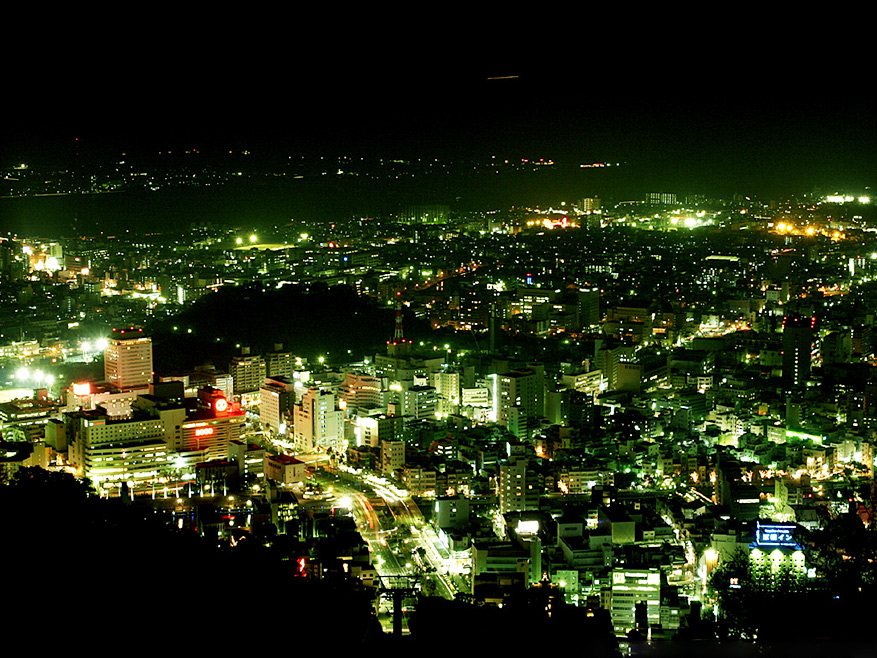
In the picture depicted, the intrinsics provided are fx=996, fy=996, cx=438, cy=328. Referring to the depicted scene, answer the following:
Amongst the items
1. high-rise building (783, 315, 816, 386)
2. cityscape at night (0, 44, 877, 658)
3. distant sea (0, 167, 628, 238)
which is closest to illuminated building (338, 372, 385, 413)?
cityscape at night (0, 44, 877, 658)

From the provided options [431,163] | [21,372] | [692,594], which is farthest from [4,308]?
[692,594]

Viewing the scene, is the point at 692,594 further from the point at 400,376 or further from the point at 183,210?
the point at 183,210

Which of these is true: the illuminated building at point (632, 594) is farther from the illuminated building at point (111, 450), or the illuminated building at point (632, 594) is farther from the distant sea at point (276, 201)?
the distant sea at point (276, 201)

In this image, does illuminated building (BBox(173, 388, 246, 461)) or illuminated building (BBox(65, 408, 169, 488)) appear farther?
illuminated building (BBox(173, 388, 246, 461))

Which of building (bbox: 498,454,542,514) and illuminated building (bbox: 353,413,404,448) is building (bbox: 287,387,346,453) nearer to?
illuminated building (bbox: 353,413,404,448)

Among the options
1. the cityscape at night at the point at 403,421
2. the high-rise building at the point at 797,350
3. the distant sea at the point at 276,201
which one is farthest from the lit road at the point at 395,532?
the distant sea at the point at 276,201

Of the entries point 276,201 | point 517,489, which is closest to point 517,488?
point 517,489
